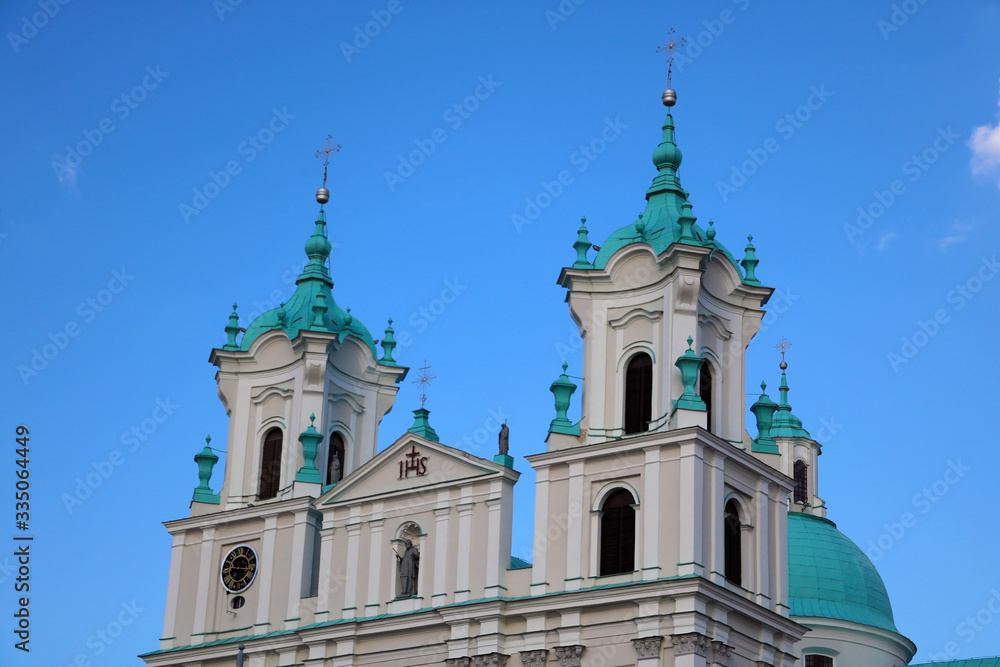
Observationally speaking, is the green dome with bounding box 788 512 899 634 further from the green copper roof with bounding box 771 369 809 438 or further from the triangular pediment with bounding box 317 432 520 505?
the triangular pediment with bounding box 317 432 520 505

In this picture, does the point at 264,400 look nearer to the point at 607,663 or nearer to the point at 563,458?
the point at 563,458

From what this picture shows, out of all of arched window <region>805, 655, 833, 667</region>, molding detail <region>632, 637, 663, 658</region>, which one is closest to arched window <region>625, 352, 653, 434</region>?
molding detail <region>632, 637, 663, 658</region>

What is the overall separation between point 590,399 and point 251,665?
11.2 m

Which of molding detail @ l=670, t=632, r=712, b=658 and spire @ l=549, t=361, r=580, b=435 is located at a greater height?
spire @ l=549, t=361, r=580, b=435

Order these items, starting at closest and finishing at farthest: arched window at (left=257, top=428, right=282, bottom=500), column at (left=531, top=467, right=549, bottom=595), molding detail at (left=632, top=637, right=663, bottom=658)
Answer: molding detail at (left=632, top=637, right=663, bottom=658)
column at (left=531, top=467, right=549, bottom=595)
arched window at (left=257, top=428, right=282, bottom=500)

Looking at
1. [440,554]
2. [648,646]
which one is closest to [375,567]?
[440,554]

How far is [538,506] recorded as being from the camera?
4241 cm

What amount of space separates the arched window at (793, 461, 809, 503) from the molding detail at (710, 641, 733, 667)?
61.4ft

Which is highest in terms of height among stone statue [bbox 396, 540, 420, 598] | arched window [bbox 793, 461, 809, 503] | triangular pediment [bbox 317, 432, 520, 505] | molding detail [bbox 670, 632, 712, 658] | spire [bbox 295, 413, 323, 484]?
arched window [bbox 793, 461, 809, 503]

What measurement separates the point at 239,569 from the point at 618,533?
11.5m

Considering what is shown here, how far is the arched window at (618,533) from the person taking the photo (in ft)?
135

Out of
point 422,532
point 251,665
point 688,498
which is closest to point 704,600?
point 688,498

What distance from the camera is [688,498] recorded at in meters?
40.2

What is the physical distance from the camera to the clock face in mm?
47125
